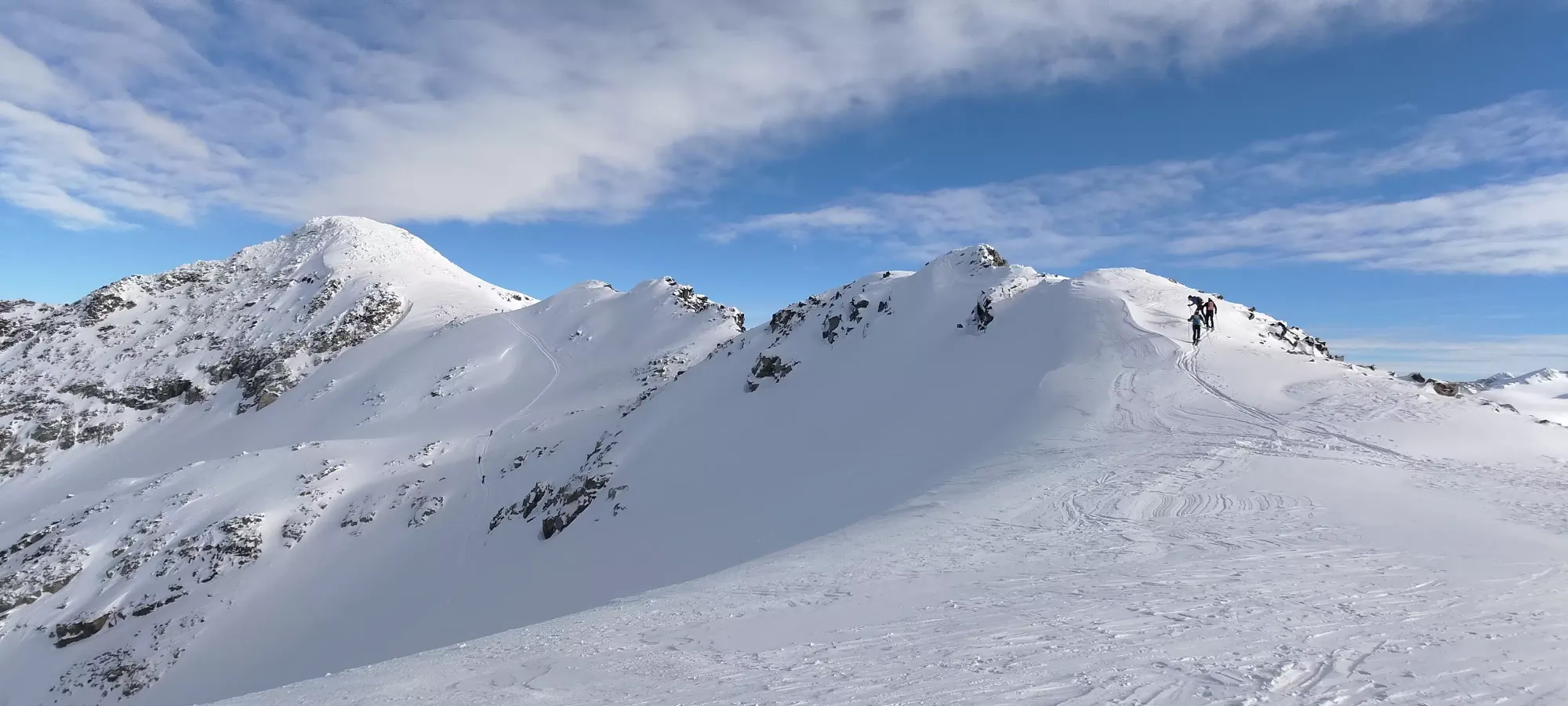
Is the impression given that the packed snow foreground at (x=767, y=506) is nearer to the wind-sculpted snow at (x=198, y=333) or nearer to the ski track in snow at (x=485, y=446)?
the ski track in snow at (x=485, y=446)

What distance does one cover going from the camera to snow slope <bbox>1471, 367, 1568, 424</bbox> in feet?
73.0

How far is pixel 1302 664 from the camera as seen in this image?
6223 millimetres

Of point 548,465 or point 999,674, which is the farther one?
point 548,465

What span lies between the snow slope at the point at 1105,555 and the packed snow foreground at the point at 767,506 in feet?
0.26

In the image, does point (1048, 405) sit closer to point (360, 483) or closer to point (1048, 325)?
point (1048, 325)

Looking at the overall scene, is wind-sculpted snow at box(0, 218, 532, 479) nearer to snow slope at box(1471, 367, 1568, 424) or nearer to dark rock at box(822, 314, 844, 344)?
dark rock at box(822, 314, 844, 344)

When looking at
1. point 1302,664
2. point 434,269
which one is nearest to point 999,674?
point 1302,664

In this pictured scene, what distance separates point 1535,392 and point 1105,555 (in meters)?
31.2

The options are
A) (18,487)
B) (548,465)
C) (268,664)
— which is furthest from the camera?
(18,487)

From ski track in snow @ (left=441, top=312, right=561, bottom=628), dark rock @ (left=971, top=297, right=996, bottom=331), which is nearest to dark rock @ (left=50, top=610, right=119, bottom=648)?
ski track in snow @ (left=441, top=312, right=561, bottom=628)

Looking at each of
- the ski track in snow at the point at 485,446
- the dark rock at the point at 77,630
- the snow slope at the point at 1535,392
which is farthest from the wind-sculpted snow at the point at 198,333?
the snow slope at the point at 1535,392

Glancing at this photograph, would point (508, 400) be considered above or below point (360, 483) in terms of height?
above

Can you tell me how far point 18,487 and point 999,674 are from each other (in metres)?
73.9

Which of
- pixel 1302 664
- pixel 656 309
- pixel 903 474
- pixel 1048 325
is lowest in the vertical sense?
pixel 1302 664
